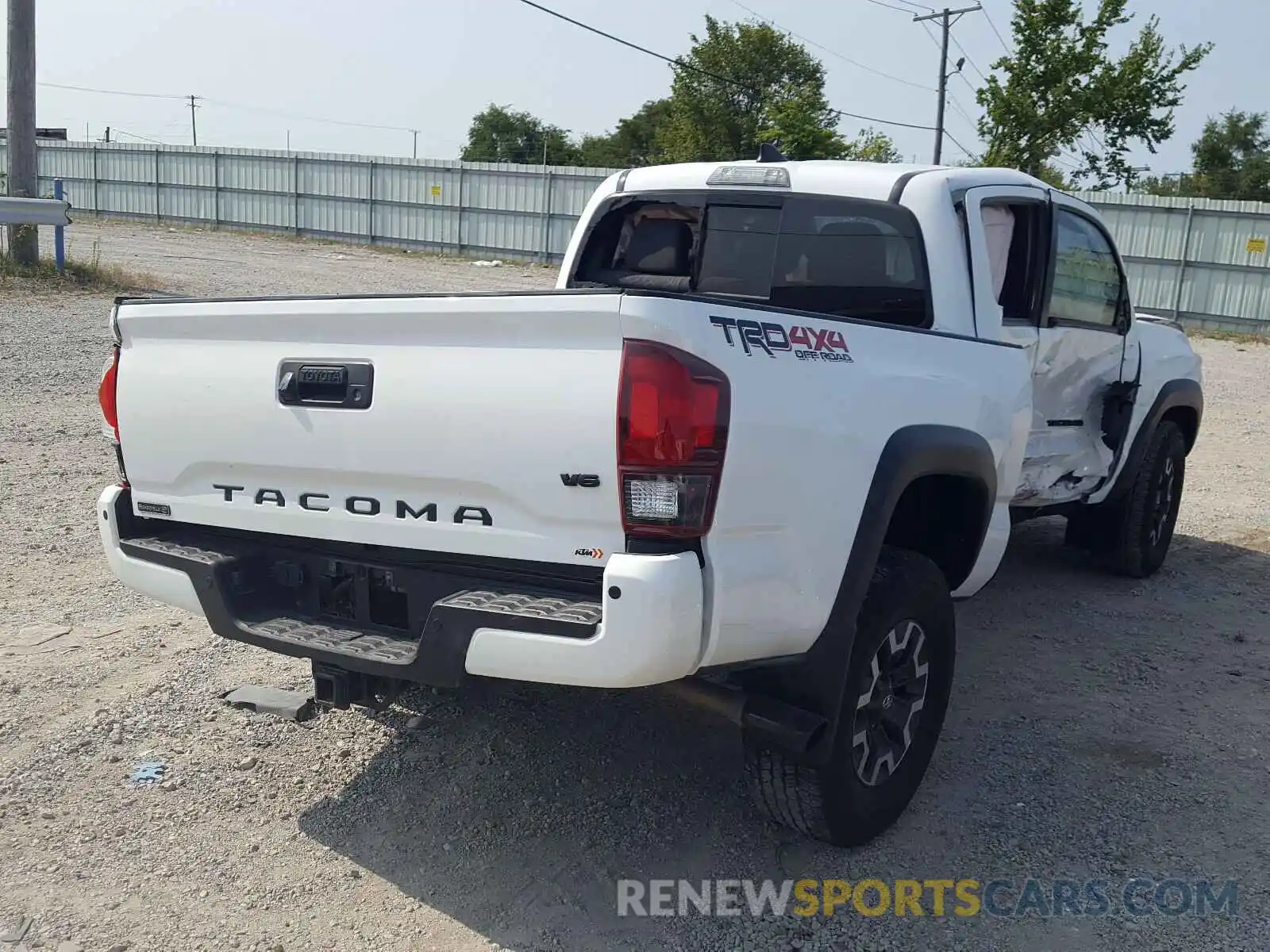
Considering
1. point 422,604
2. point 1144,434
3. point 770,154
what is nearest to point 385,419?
point 422,604

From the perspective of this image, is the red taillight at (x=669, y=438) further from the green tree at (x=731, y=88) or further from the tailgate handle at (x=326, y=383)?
the green tree at (x=731, y=88)

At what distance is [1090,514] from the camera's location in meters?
6.42

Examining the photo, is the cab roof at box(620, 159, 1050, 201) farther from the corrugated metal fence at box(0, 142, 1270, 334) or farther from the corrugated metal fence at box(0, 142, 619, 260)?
the corrugated metal fence at box(0, 142, 619, 260)

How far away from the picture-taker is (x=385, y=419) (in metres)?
3.06

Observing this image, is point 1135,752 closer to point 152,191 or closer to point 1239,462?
point 1239,462

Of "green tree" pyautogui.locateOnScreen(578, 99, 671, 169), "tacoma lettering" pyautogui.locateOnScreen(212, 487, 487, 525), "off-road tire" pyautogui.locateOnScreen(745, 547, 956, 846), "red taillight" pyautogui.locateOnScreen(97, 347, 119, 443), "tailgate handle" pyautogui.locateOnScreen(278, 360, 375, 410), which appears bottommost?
"off-road tire" pyautogui.locateOnScreen(745, 547, 956, 846)

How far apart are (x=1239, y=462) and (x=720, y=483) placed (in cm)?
881

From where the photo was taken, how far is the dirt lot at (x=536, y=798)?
10.4 feet

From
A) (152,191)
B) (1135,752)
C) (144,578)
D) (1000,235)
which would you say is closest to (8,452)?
(144,578)

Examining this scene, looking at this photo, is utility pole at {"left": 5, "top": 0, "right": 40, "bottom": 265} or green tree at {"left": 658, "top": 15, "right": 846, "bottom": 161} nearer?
utility pole at {"left": 5, "top": 0, "right": 40, "bottom": 265}

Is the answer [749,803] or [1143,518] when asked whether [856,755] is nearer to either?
[749,803]


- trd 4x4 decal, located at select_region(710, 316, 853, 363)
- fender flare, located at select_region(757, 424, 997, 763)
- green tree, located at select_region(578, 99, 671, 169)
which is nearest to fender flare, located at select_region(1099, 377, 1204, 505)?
fender flare, located at select_region(757, 424, 997, 763)

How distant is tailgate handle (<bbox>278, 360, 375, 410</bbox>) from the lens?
3.11 m

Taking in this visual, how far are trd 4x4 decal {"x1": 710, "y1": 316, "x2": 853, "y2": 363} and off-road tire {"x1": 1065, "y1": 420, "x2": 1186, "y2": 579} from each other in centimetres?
368
